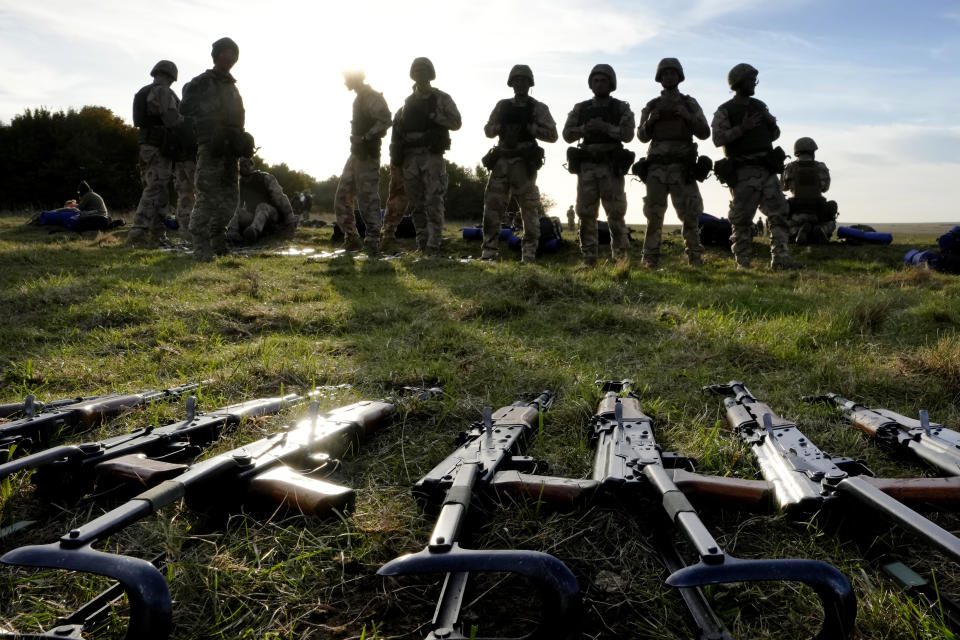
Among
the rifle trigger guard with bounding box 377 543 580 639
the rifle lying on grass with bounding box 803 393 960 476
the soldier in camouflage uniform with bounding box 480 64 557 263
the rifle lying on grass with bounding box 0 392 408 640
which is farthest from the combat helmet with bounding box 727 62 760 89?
the rifle trigger guard with bounding box 377 543 580 639

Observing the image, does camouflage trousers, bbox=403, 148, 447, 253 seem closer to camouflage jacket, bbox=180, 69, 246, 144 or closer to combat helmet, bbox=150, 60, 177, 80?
camouflage jacket, bbox=180, 69, 246, 144

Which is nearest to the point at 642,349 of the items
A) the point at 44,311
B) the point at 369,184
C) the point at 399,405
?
the point at 399,405

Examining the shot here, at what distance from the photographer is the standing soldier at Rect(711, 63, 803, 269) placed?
29.2 feet

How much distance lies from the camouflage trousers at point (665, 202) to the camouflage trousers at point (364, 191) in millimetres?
4482

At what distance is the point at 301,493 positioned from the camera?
2025 millimetres

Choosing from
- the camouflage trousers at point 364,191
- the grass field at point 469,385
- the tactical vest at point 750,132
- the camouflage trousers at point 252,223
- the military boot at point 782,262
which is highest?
the tactical vest at point 750,132

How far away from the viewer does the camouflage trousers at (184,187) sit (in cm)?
1140

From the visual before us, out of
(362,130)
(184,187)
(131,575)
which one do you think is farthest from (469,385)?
(184,187)

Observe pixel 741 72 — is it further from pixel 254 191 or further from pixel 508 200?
pixel 254 191

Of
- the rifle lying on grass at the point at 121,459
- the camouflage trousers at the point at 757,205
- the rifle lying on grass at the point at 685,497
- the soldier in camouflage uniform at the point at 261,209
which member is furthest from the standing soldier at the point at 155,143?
the rifle lying on grass at the point at 685,497

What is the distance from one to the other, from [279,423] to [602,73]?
7.95m

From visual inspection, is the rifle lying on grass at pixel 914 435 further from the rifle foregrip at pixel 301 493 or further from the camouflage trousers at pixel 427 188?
the camouflage trousers at pixel 427 188

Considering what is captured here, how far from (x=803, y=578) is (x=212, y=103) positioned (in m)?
8.74

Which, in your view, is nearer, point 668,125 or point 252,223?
point 668,125
